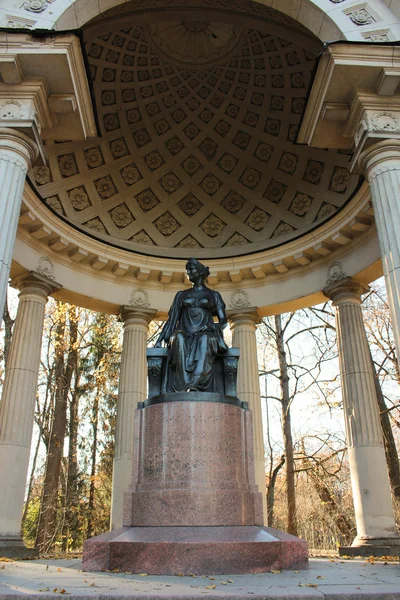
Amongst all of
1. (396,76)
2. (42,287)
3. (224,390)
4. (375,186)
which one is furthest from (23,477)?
(396,76)

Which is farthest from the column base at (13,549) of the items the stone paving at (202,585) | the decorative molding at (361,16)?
the decorative molding at (361,16)

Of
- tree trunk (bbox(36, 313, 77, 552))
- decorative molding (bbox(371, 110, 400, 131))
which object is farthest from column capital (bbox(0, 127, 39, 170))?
tree trunk (bbox(36, 313, 77, 552))

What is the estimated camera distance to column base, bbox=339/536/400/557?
52.0ft

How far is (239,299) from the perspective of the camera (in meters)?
23.8

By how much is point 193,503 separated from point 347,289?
1343cm

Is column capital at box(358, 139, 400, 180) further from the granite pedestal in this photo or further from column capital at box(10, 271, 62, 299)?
column capital at box(10, 271, 62, 299)

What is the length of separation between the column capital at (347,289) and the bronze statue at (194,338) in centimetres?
899

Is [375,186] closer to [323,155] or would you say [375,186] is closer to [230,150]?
[323,155]

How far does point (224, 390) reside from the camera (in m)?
12.0

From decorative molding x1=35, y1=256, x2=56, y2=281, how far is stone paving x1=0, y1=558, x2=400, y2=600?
1348cm

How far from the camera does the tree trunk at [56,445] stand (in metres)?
28.8

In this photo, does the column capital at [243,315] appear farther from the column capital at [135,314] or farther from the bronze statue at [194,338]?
the bronze statue at [194,338]

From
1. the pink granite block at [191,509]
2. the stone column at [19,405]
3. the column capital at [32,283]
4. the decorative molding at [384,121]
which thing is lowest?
the pink granite block at [191,509]

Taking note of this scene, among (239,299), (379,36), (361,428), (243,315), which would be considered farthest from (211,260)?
(379,36)
